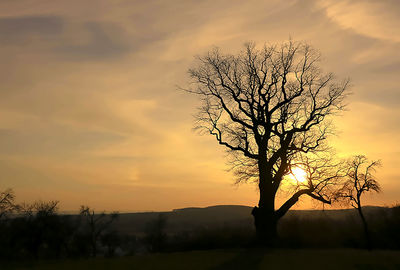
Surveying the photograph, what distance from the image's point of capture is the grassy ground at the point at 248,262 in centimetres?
1961

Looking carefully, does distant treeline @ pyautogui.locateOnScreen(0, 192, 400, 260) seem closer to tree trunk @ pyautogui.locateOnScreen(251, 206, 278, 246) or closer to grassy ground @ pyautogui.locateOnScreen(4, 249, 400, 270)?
tree trunk @ pyautogui.locateOnScreen(251, 206, 278, 246)

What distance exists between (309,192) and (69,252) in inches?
1785

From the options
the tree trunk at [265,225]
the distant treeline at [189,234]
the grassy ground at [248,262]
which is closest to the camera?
the grassy ground at [248,262]

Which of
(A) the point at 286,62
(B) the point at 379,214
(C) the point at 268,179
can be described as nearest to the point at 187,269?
(C) the point at 268,179

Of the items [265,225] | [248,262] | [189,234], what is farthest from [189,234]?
[248,262]

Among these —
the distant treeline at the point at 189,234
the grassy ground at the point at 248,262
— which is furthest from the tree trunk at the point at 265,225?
the grassy ground at the point at 248,262

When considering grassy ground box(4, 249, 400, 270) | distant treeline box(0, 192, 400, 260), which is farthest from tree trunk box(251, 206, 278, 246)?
grassy ground box(4, 249, 400, 270)

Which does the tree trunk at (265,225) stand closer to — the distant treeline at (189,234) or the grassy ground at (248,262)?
the distant treeline at (189,234)

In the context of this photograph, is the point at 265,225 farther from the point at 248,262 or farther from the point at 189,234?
the point at 189,234

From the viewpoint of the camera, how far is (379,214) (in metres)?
35.7

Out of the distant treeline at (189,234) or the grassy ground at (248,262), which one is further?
the distant treeline at (189,234)

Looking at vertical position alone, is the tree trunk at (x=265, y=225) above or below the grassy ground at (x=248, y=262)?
above

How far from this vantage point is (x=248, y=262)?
813 inches

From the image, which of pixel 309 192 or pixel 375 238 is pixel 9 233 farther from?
pixel 375 238
